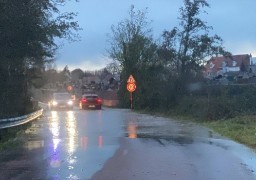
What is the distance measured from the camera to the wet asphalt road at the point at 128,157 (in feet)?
38.4

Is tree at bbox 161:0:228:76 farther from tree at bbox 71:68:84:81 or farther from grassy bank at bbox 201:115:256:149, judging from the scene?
tree at bbox 71:68:84:81

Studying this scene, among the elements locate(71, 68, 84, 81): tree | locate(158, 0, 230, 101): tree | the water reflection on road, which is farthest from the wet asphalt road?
locate(71, 68, 84, 81): tree

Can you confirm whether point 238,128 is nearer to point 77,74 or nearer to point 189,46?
point 189,46

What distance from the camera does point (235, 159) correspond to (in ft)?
46.3

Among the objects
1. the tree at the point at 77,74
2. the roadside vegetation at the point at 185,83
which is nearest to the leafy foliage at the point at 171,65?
the roadside vegetation at the point at 185,83

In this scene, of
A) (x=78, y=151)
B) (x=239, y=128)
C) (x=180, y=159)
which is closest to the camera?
(x=180, y=159)

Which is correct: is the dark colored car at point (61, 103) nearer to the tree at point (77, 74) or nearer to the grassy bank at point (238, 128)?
the grassy bank at point (238, 128)

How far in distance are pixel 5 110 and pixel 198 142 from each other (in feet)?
31.2

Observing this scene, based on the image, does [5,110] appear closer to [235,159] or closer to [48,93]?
[235,159]

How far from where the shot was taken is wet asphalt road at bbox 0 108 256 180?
1171 cm

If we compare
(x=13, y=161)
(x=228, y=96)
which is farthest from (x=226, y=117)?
(x=13, y=161)

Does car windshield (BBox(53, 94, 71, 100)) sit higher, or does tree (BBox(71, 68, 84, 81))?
tree (BBox(71, 68, 84, 81))

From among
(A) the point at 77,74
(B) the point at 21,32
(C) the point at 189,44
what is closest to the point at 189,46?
(C) the point at 189,44

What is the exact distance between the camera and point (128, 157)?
1447 centimetres
